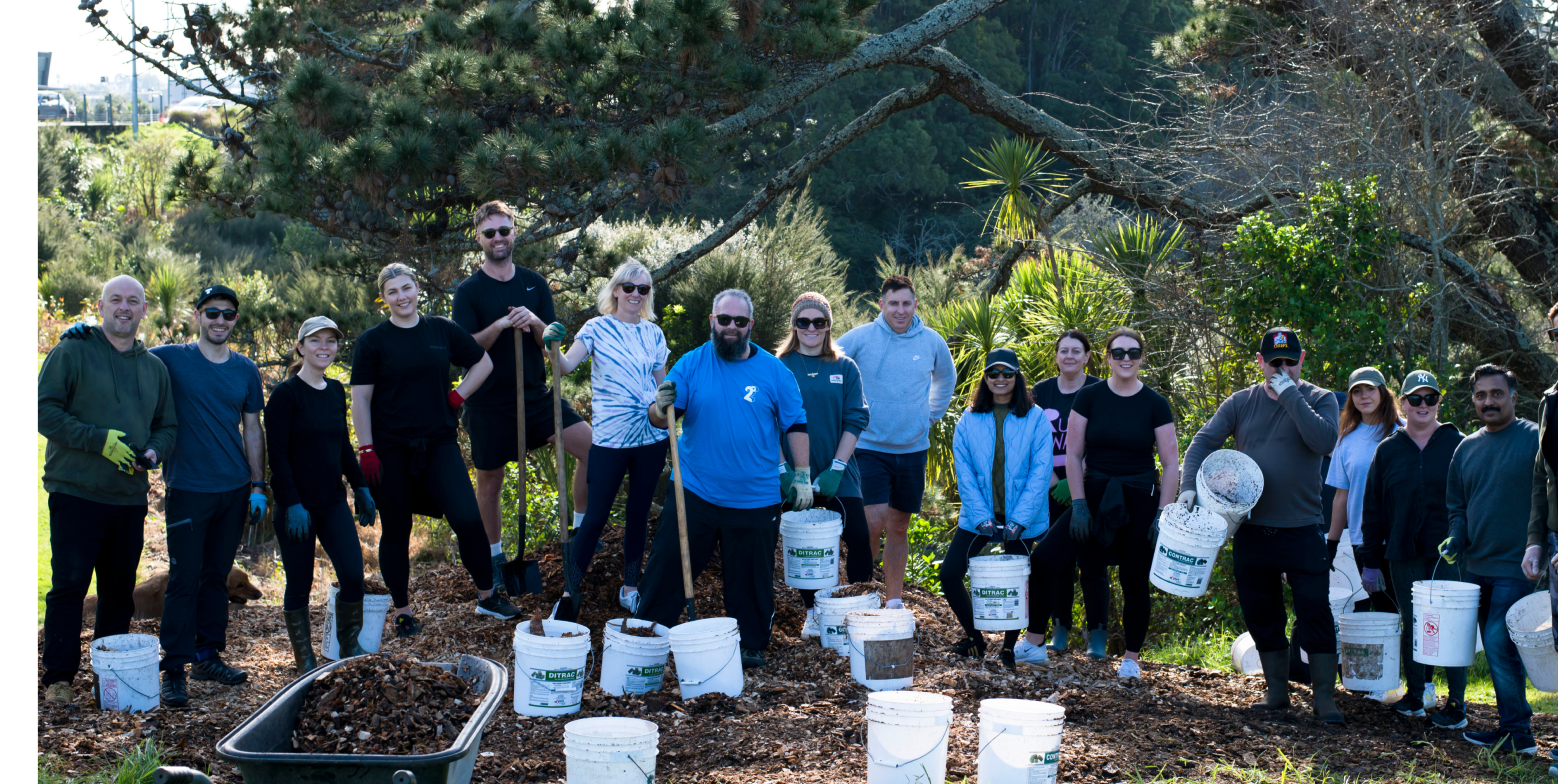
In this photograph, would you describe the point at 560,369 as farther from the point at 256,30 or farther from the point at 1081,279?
the point at 1081,279

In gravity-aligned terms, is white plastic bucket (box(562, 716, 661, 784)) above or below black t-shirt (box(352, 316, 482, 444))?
below

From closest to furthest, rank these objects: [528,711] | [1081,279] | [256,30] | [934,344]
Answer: [528,711], [934,344], [256,30], [1081,279]

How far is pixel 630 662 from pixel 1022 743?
2.05 m

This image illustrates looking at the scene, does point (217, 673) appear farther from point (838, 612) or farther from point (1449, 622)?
point (1449, 622)

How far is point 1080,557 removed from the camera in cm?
621

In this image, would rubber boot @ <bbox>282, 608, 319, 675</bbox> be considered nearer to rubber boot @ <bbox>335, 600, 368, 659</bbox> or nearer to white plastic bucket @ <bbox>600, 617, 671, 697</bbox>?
rubber boot @ <bbox>335, 600, 368, 659</bbox>

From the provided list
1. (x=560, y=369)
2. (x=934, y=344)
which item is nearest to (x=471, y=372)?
(x=560, y=369)

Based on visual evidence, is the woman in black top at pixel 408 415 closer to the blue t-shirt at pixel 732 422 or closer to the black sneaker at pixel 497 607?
the black sneaker at pixel 497 607

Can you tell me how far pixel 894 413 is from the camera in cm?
650

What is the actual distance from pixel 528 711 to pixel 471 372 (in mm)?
1866

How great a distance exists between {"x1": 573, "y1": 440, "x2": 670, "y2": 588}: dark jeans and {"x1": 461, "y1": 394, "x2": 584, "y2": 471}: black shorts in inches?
24.9

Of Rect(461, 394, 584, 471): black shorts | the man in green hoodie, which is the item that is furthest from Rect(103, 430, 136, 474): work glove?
Rect(461, 394, 584, 471): black shorts

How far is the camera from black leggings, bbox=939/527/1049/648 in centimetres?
609
